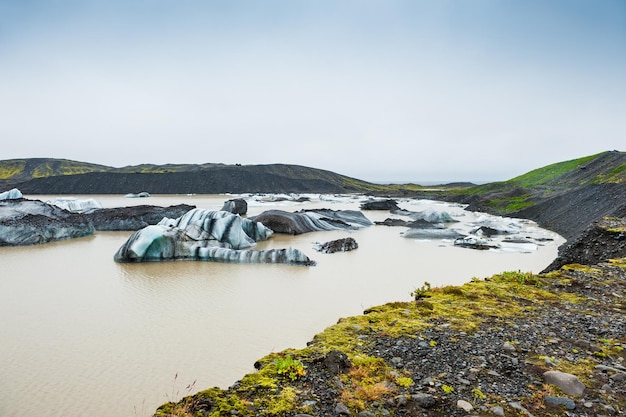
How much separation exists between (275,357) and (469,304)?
178 inches

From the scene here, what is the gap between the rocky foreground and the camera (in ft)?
13.5

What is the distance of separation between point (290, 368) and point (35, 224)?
886 inches

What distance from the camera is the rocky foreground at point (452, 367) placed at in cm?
411

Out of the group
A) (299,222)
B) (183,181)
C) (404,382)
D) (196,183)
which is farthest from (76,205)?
(183,181)

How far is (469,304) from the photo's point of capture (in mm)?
7898

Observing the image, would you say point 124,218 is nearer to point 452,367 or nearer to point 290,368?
point 290,368

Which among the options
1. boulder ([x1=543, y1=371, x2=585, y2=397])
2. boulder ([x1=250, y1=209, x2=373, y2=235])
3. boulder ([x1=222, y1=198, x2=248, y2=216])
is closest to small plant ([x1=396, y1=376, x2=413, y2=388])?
boulder ([x1=543, y1=371, x2=585, y2=397])

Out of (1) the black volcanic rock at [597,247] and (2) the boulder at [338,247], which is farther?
(2) the boulder at [338,247]

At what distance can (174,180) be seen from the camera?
103375 mm

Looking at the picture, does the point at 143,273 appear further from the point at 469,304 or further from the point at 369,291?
the point at 469,304

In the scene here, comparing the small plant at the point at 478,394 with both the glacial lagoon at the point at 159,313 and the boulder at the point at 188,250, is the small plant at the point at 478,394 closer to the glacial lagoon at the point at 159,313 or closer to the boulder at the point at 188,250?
the glacial lagoon at the point at 159,313

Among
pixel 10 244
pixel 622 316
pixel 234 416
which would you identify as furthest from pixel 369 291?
pixel 10 244

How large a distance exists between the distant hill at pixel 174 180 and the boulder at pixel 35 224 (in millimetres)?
77513

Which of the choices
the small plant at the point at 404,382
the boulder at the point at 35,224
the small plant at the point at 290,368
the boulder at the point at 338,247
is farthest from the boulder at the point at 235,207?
the small plant at the point at 404,382
